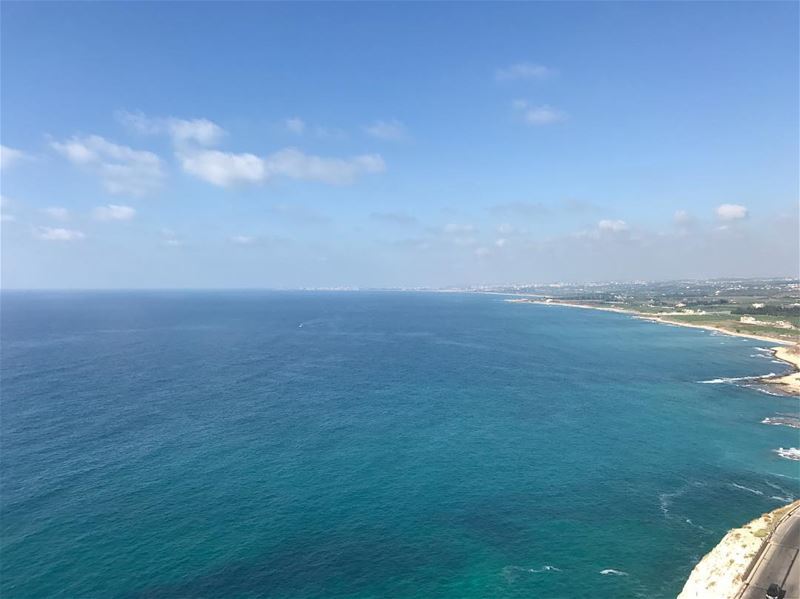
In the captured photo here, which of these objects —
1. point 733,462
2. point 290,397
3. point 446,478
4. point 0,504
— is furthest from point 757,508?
point 0,504

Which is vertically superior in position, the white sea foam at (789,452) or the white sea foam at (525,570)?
the white sea foam at (789,452)

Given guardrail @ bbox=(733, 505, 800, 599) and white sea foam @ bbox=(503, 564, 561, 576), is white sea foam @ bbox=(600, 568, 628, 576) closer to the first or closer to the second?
white sea foam @ bbox=(503, 564, 561, 576)

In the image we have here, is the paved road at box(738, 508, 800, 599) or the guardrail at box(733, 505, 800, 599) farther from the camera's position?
the guardrail at box(733, 505, 800, 599)

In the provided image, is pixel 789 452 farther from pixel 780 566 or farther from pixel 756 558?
pixel 780 566

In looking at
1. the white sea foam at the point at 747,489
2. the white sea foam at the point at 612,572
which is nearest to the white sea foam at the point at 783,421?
the white sea foam at the point at 747,489

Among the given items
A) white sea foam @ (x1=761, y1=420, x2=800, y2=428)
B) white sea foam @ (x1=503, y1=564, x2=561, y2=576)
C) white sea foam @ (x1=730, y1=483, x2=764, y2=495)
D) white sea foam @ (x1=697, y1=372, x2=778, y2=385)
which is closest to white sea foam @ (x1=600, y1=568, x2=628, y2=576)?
white sea foam @ (x1=503, y1=564, x2=561, y2=576)

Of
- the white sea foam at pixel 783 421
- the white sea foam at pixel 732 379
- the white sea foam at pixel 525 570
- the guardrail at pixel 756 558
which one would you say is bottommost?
the white sea foam at pixel 525 570

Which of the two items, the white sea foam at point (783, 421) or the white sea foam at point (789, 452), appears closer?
the white sea foam at point (789, 452)

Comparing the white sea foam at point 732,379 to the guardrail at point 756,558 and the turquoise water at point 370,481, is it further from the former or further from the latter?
the guardrail at point 756,558
